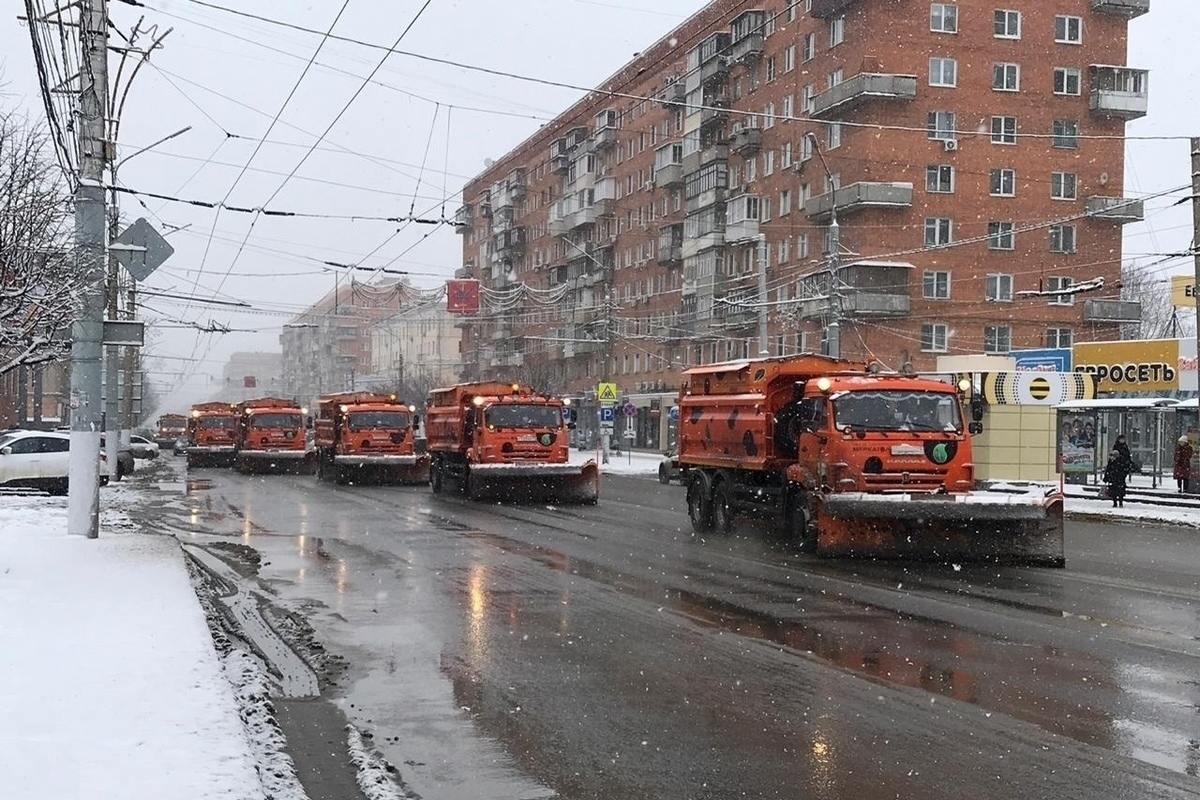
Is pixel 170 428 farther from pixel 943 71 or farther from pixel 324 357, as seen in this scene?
pixel 324 357

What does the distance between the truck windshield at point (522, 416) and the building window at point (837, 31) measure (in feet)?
116

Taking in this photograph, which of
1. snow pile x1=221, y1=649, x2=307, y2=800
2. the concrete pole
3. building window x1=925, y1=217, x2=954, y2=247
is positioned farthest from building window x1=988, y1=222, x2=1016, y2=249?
snow pile x1=221, y1=649, x2=307, y2=800

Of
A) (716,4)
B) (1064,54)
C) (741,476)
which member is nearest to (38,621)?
(741,476)

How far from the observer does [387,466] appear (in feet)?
124

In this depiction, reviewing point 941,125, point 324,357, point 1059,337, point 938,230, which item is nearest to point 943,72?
point 941,125

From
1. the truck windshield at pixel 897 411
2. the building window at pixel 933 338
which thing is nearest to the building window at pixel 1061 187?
the building window at pixel 933 338

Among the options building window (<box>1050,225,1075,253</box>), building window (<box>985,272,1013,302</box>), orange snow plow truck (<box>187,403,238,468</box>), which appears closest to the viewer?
orange snow plow truck (<box>187,403,238,468</box>)

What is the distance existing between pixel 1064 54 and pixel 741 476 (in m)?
47.4

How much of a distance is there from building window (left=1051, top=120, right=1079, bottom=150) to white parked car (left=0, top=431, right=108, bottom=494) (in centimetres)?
4664

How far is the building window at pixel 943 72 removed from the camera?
192 feet

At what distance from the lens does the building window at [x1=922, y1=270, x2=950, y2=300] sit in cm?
5891

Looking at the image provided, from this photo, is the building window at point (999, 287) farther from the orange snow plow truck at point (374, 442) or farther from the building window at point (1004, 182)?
the orange snow plow truck at point (374, 442)

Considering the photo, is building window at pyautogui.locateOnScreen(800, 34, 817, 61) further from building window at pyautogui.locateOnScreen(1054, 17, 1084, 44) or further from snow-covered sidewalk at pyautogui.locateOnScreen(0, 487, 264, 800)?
snow-covered sidewalk at pyautogui.locateOnScreen(0, 487, 264, 800)

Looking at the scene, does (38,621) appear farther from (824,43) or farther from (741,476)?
(824,43)
